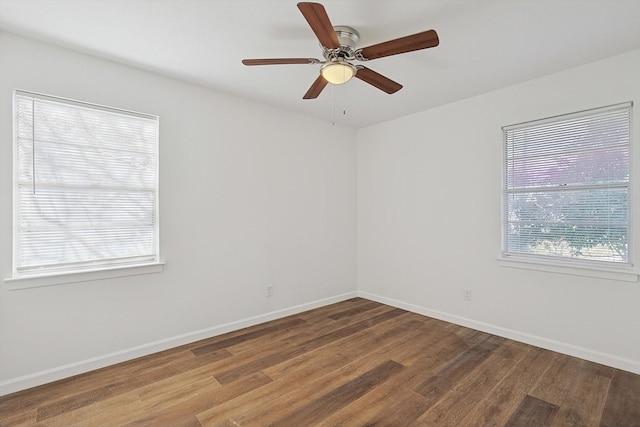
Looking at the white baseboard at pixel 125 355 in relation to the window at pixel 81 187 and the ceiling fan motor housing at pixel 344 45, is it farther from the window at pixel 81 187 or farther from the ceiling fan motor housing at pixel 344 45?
the ceiling fan motor housing at pixel 344 45

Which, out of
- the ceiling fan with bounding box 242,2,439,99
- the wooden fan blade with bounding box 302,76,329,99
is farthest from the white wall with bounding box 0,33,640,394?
the ceiling fan with bounding box 242,2,439,99

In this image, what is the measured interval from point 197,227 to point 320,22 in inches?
88.5

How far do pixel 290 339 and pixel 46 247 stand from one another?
2.21 metres

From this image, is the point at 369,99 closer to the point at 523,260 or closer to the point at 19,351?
the point at 523,260

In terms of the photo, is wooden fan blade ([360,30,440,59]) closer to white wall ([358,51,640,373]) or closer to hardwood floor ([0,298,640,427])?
white wall ([358,51,640,373])

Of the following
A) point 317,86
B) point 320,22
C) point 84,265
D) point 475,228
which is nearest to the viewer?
point 320,22

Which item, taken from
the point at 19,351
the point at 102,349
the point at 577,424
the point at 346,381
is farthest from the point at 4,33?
the point at 577,424

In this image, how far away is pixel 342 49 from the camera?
202cm

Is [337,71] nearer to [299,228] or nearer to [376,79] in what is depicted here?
[376,79]

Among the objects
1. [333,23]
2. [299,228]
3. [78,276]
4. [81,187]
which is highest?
[333,23]

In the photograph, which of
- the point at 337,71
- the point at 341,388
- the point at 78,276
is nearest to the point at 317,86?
the point at 337,71

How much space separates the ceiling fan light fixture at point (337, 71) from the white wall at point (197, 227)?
156 cm

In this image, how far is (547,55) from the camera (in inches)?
99.2

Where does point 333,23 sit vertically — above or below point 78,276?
above
